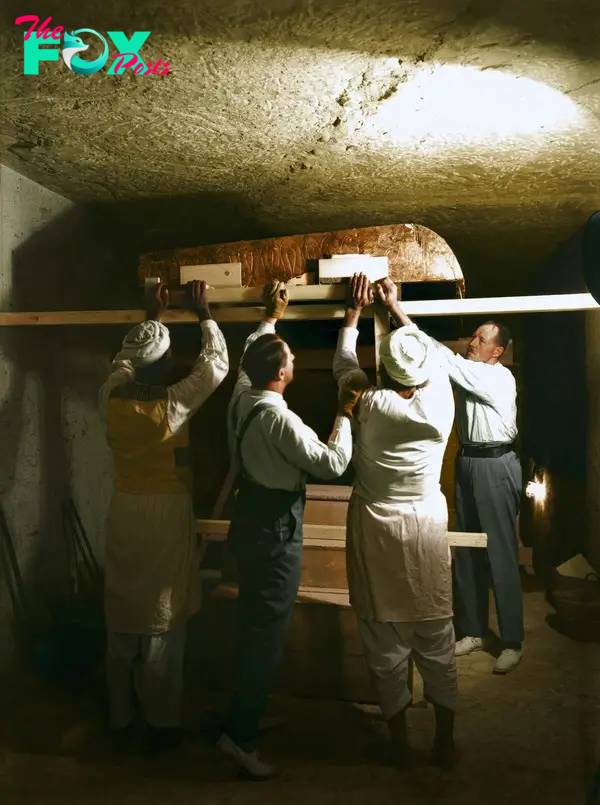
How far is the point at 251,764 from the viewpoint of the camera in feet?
7.14

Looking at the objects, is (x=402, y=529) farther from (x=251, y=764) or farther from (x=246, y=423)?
(x=251, y=764)

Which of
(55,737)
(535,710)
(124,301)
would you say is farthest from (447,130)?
(55,737)

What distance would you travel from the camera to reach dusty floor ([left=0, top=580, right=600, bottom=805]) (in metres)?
2.13

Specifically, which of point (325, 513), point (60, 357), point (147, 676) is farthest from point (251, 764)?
point (60, 357)

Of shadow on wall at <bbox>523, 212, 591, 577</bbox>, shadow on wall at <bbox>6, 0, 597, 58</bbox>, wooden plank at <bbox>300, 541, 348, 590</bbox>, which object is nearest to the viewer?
shadow on wall at <bbox>6, 0, 597, 58</bbox>

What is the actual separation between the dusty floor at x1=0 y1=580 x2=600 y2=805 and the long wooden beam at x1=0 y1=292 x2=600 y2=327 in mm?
1580

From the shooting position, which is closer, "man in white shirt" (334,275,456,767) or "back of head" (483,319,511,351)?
"man in white shirt" (334,275,456,767)

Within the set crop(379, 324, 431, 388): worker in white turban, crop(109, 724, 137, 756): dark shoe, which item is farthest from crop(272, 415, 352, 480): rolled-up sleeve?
crop(109, 724, 137, 756): dark shoe

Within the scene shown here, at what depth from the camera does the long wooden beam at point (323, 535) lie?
2246 mm

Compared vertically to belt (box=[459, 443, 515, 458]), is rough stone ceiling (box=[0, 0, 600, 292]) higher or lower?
higher

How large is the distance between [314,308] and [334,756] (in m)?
1.67

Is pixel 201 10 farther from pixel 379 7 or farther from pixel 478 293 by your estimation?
pixel 478 293

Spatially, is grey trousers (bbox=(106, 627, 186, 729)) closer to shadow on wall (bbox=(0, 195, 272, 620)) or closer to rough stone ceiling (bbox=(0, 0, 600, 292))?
shadow on wall (bbox=(0, 195, 272, 620))

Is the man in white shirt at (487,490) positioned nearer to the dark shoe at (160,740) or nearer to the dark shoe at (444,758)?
the dark shoe at (444,758)
